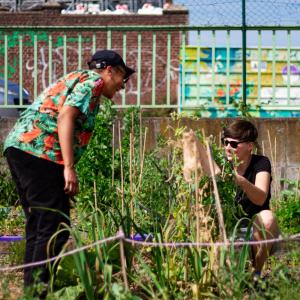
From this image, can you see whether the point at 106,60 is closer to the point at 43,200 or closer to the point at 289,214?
the point at 43,200

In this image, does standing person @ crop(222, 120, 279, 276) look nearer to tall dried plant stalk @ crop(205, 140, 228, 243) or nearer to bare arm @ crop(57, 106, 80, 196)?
tall dried plant stalk @ crop(205, 140, 228, 243)

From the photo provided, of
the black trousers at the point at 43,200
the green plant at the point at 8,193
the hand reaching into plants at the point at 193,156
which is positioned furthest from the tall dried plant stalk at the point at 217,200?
the green plant at the point at 8,193

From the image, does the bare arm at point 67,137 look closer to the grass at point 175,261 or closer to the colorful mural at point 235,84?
the grass at point 175,261

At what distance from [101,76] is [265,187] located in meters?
1.25

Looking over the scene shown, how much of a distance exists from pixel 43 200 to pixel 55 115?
1.50 feet

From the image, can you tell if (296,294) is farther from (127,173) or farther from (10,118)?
(10,118)

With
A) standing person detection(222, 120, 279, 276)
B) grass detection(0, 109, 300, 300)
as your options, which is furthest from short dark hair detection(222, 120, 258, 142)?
grass detection(0, 109, 300, 300)

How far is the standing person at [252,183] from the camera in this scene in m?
4.77

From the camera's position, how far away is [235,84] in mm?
9875

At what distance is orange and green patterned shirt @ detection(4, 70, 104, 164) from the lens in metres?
4.33

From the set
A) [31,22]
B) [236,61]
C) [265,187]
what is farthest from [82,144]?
[31,22]

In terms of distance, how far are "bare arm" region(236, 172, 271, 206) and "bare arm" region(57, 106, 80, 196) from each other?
1.00 m

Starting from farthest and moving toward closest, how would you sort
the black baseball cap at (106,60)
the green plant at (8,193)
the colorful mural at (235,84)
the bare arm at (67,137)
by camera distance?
the colorful mural at (235,84) < the green plant at (8,193) < the black baseball cap at (106,60) < the bare arm at (67,137)

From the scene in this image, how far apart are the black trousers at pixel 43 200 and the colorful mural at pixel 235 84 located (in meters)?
4.16
